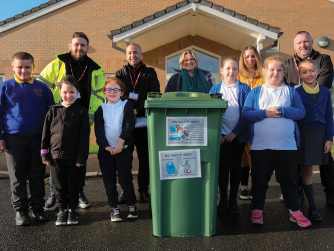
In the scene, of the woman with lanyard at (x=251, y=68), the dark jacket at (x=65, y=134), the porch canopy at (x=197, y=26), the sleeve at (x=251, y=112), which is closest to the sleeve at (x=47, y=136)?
the dark jacket at (x=65, y=134)

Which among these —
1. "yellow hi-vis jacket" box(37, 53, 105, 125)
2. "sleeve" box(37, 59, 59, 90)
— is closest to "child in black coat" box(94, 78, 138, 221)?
"yellow hi-vis jacket" box(37, 53, 105, 125)

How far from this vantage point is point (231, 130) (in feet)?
11.4

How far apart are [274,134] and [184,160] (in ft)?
3.47

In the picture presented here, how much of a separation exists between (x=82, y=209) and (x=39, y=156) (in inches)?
37.7

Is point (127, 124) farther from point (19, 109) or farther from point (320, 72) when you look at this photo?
point (320, 72)

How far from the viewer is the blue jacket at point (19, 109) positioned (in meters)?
3.36

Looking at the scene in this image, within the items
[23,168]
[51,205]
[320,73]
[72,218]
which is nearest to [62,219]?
[72,218]

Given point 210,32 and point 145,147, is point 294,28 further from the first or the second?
point 145,147

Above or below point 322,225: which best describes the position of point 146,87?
above

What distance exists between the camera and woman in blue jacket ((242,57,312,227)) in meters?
3.15

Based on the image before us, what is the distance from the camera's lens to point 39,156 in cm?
Result: 347

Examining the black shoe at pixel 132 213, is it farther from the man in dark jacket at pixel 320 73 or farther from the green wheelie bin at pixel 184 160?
the man in dark jacket at pixel 320 73

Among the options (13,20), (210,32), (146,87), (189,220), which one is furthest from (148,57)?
(189,220)

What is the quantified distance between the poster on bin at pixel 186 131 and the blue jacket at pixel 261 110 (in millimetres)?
645
